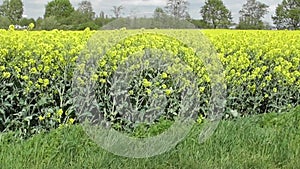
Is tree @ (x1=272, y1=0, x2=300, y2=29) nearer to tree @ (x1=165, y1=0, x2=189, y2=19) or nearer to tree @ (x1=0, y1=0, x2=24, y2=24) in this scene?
tree @ (x1=0, y1=0, x2=24, y2=24)

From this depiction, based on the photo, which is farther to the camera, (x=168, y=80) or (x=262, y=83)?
(x=262, y=83)

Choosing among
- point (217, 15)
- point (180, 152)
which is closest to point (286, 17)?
point (217, 15)

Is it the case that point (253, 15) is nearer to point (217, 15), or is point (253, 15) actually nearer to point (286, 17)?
point (217, 15)

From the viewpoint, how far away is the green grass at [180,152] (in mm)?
3475

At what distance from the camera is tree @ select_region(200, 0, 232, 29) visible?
420 inches

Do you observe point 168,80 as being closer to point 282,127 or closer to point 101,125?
point 101,125

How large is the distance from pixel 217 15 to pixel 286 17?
19.5ft

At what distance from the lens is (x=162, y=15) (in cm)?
468

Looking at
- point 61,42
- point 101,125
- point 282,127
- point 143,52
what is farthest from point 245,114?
point 61,42

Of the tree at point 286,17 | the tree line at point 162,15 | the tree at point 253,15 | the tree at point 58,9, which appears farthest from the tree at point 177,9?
the tree at point 286,17

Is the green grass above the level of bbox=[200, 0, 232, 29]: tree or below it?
below

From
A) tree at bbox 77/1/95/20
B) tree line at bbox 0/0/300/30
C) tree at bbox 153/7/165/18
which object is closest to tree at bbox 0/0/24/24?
tree line at bbox 0/0/300/30

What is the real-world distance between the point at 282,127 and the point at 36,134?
2.47 metres

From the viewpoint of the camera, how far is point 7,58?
4.23 m
